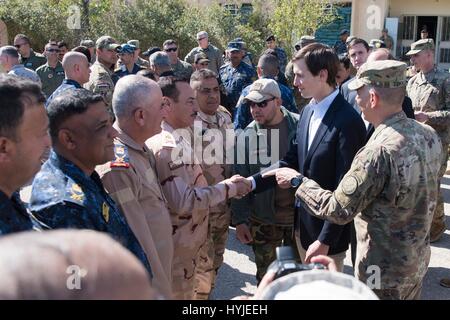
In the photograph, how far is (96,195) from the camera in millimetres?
2074

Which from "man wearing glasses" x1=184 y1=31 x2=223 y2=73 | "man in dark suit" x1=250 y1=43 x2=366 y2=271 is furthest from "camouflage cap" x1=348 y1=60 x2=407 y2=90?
"man wearing glasses" x1=184 y1=31 x2=223 y2=73

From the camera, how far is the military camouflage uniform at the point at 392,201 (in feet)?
7.80

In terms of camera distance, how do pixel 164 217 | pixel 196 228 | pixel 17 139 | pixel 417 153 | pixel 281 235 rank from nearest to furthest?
pixel 17 139
pixel 417 153
pixel 164 217
pixel 196 228
pixel 281 235

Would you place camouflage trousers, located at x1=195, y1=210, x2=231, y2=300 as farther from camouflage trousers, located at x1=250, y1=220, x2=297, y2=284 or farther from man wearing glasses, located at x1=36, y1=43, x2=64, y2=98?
man wearing glasses, located at x1=36, y1=43, x2=64, y2=98

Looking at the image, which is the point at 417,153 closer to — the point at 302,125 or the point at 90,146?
the point at 302,125

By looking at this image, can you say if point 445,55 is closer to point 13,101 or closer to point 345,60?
point 345,60

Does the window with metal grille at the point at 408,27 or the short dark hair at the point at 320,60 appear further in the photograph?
the window with metal grille at the point at 408,27

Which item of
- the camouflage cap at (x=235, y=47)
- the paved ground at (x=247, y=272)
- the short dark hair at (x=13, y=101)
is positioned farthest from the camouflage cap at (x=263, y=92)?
the camouflage cap at (x=235, y=47)

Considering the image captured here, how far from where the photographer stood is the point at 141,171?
8.30 feet

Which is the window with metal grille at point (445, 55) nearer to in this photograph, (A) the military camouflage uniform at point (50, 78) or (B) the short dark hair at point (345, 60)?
(B) the short dark hair at point (345, 60)

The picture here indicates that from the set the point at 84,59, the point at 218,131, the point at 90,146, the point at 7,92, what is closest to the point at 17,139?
the point at 7,92

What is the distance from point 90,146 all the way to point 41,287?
144cm

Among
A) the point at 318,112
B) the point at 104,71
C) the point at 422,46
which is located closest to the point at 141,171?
the point at 318,112

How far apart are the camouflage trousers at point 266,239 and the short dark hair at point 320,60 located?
1.32m
